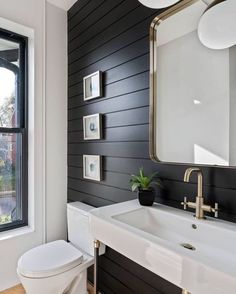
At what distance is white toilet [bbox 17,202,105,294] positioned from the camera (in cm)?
142

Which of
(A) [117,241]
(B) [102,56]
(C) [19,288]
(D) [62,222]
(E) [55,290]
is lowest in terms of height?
(C) [19,288]

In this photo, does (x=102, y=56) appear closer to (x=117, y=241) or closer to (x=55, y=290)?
(x=117, y=241)

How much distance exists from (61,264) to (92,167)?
78 centimetres

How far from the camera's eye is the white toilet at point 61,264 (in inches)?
55.9

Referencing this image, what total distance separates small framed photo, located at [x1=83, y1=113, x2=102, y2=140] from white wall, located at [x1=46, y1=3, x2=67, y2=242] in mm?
409

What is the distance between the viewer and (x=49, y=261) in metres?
1.52

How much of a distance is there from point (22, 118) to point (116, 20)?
4.16ft

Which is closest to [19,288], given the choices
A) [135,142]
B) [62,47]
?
[135,142]

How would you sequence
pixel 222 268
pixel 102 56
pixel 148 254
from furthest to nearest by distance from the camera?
pixel 102 56 < pixel 148 254 < pixel 222 268

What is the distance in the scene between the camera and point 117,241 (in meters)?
0.97

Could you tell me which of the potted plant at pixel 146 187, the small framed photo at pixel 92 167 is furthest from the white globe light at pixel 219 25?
the small framed photo at pixel 92 167

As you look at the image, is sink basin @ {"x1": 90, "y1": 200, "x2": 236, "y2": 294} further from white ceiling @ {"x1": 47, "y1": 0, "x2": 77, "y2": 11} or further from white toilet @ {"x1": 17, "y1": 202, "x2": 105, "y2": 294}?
white ceiling @ {"x1": 47, "y1": 0, "x2": 77, "y2": 11}

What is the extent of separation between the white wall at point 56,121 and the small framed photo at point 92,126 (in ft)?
1.34

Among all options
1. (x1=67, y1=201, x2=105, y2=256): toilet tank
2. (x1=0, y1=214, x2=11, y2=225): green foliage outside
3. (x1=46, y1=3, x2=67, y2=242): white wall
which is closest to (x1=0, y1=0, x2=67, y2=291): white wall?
(x1=46, y1=3, x2=67, y2=242): white wall
